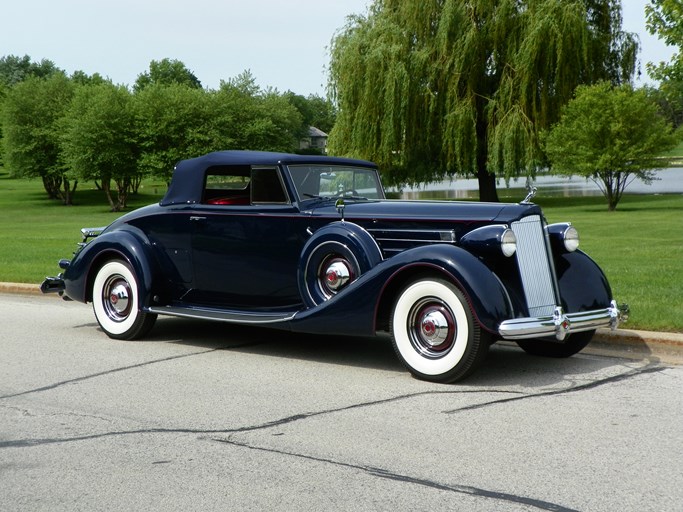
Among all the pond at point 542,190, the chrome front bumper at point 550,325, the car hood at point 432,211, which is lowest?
the pond at point 542,190

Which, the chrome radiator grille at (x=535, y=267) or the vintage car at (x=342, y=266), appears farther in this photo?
the chrome radiator grille at (x=535, y=267)

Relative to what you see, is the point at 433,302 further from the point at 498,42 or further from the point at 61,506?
the point at 498,42

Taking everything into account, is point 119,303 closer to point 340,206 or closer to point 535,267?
point 340,206

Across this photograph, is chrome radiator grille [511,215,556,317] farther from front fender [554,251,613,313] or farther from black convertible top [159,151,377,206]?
black convertible top [159,151,377,206]

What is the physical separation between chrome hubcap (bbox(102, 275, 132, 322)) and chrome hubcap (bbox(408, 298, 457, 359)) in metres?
3.19

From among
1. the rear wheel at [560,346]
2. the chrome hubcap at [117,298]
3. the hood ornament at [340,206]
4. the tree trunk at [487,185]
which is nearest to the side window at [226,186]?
the chrome hubcap at [117,298]

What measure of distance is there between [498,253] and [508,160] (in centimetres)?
2511

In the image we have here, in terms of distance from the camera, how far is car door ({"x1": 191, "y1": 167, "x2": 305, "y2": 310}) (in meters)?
7.51

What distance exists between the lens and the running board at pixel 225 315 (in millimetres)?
7324

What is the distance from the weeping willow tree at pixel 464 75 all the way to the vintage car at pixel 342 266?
23.5 metres

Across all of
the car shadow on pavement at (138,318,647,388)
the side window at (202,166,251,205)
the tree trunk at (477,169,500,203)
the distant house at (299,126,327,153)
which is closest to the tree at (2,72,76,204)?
the tree trunk at (477,169,500,203)

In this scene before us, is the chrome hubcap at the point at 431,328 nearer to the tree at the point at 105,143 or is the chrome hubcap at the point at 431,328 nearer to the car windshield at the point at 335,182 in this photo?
the car windshield at the point at 335,182

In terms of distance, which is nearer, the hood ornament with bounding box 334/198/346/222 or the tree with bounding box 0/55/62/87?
the hood ornament with bounding box 334/198/346/222

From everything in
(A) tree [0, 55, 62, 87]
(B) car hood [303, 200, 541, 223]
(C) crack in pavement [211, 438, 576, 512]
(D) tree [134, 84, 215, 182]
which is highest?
(A) tree [0, 55, 62, 87]
